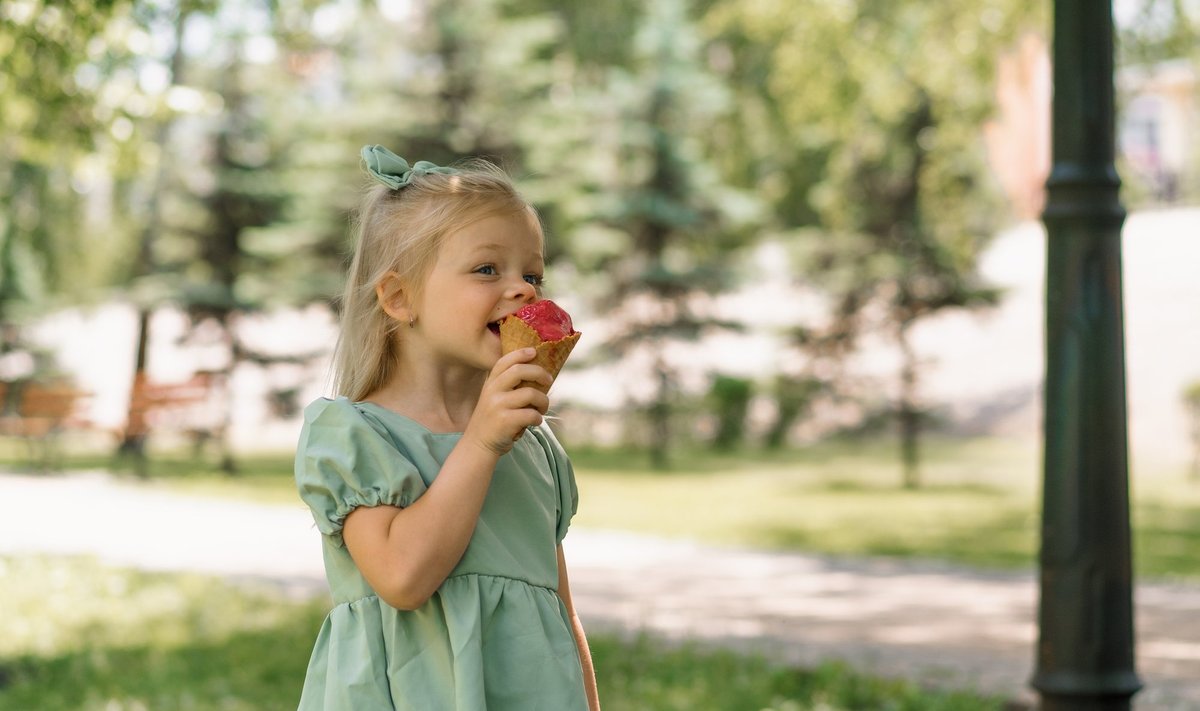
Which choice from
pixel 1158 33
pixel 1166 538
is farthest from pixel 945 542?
pixel 1158 33

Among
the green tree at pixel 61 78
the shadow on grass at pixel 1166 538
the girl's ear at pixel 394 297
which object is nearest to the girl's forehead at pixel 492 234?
the girl's ear at pixel 394 297

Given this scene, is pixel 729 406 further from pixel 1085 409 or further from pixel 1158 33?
pixel 1085 409

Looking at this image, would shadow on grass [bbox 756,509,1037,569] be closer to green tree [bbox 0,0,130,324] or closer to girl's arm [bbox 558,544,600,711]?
green tree [bbox 0,0,130,324]

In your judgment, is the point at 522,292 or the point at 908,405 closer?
the point at 522,292

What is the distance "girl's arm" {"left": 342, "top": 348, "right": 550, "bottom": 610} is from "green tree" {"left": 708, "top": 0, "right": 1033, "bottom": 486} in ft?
41.8

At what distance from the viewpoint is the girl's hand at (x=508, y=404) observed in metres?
2.16

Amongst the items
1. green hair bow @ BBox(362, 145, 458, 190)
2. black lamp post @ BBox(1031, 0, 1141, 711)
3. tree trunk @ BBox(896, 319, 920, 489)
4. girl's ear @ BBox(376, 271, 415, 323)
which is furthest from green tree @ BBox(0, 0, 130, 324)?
tree trunk @ BBox(896, 319, 920, 489)

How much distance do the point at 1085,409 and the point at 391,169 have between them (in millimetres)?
2358

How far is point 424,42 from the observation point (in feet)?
63.6

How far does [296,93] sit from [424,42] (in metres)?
2.84

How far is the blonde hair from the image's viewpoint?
2.40 m

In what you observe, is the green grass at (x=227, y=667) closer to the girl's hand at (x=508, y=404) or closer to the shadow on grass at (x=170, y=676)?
the shadow on grass at (x=170, y=676)

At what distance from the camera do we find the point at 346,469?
2254 mm

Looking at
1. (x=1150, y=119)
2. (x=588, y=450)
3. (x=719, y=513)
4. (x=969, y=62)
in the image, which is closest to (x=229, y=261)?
(x=588, y=450)
